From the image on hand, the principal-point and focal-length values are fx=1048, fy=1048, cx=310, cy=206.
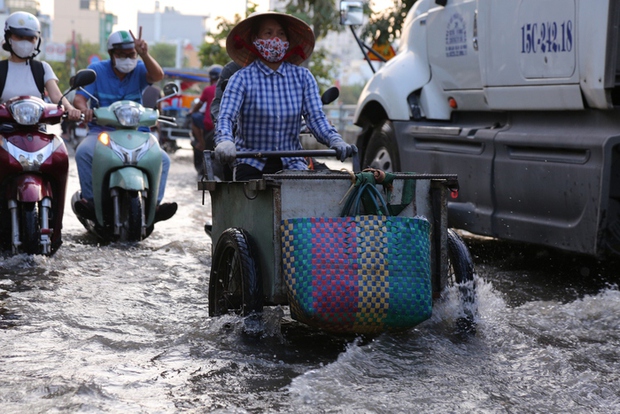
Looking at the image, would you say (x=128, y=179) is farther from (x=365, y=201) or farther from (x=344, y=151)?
(x=365, y=201)

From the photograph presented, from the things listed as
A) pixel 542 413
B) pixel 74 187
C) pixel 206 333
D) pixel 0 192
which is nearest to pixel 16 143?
pixel 0 192

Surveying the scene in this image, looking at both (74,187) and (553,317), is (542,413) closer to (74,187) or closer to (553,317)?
(553,317)

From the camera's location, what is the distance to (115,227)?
27.9 ft

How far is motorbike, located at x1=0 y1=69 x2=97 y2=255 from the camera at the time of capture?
7.35 m

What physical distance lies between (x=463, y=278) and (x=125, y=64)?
15.5 ft

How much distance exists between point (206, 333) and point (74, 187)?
30.8 ft

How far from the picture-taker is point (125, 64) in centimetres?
891

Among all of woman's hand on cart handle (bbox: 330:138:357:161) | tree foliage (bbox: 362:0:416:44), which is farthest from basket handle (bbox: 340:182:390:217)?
tree foliage (bbox: 362:0:416:44)

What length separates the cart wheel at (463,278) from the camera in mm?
5043

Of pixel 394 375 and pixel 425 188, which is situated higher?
pixel 425 188

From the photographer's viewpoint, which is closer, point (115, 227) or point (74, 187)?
point (115, 227)

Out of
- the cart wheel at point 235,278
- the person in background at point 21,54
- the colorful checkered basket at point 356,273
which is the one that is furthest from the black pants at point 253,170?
the person in background at point 21,54

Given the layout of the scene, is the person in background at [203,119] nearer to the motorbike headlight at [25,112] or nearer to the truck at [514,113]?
the truck at [514,113]

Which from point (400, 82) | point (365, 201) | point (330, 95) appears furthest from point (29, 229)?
point (365, 201)
